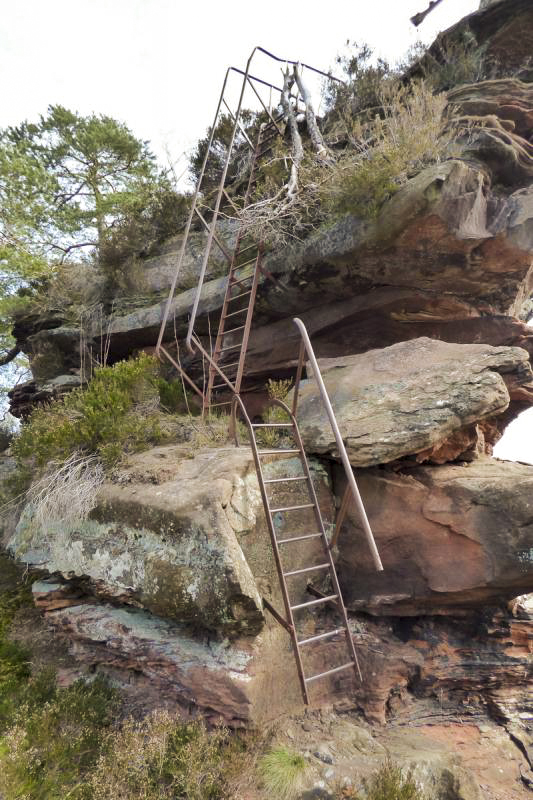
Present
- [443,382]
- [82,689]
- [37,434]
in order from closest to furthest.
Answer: [82,689]
[443,382]
[37,434]

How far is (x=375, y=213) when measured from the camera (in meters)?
5.57

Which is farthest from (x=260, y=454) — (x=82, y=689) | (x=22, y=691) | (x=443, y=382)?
(x=22, y=691)

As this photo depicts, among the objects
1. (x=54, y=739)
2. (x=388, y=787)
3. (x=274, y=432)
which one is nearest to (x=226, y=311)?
(x=274, y=432)

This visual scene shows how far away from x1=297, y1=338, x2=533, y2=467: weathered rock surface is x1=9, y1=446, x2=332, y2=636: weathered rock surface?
2.14 feet

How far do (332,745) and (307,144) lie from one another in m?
8.88

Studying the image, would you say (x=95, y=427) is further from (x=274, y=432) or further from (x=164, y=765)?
(x=164, y=765)

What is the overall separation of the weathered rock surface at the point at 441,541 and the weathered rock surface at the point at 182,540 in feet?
1.90

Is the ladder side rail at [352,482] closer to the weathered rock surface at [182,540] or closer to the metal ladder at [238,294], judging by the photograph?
the weathered rock surface at [182,540]

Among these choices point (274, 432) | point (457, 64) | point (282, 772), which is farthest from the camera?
point (457, 64)

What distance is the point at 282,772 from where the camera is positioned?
127 inches

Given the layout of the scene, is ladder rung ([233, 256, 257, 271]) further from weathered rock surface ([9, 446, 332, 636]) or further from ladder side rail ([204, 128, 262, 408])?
weathered rock surface ([9, 446, 332, 636])

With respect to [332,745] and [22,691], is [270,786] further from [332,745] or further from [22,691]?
[22,691]

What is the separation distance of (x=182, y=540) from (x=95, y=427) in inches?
85.8

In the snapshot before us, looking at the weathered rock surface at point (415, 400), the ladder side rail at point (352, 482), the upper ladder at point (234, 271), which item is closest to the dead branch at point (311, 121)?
the upper ladder at point (234, 271)
